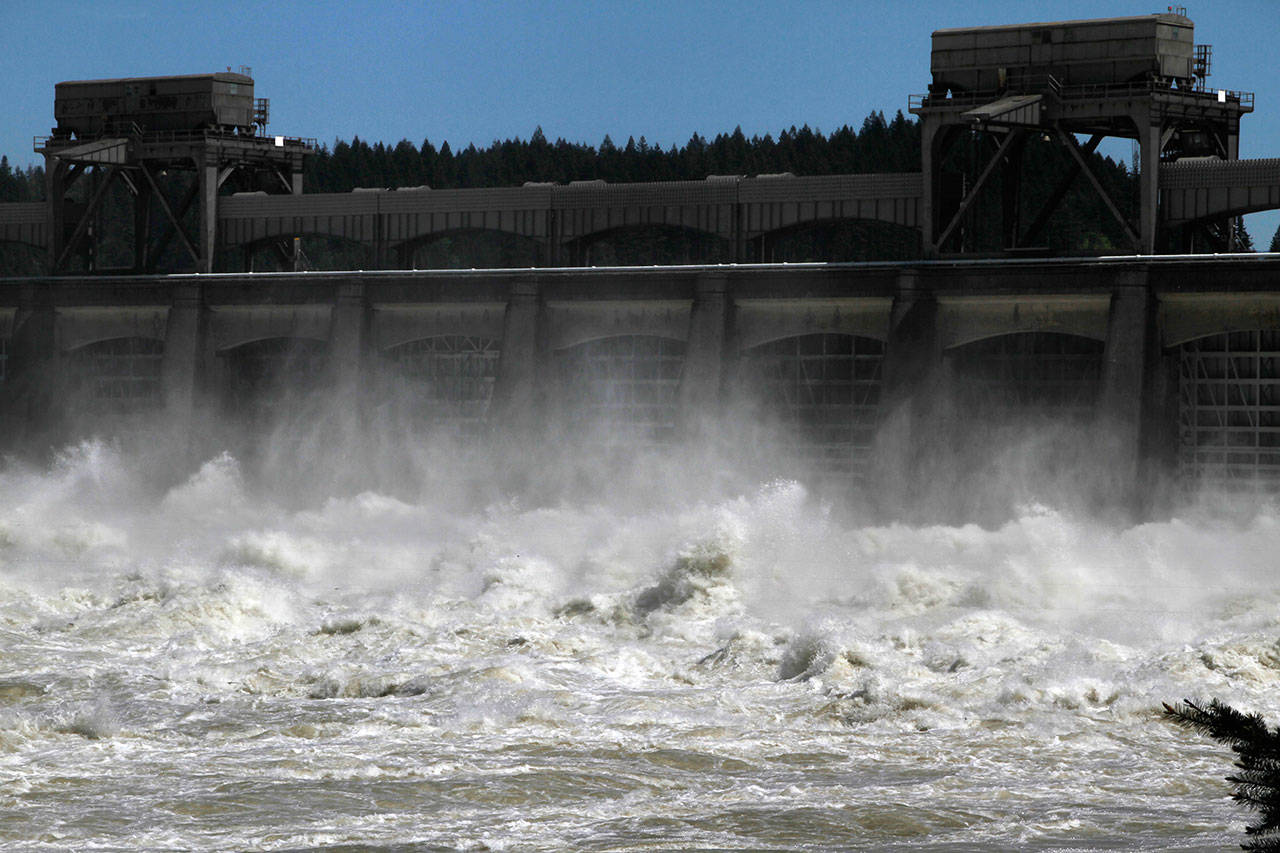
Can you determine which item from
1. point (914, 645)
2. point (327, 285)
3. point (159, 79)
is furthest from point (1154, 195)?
point (159, 79)

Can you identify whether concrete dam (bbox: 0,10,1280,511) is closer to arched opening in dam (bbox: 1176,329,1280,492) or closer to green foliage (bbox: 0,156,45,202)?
arched opening in dam (bbox: 1176,329,1280,492)

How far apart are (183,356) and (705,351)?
1831cm

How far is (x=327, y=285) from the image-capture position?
51750mm

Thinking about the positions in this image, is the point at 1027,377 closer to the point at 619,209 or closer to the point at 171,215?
the point at 619,209

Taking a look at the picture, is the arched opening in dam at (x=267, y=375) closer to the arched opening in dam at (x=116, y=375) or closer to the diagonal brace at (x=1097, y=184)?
the arched opening in dam at (x=116, y=375)

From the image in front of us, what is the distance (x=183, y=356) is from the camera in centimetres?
5344

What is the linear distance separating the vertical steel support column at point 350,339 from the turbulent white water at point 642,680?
284 inches

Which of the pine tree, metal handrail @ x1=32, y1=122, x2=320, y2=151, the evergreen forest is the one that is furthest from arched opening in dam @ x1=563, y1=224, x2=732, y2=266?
the pine tree

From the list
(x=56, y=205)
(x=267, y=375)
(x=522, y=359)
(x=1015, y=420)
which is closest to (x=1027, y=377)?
(x=1015, y=420)

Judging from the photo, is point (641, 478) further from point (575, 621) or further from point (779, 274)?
point (575, 621)

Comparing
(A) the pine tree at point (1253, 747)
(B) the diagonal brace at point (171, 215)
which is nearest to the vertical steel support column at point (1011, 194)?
(B) the diagonal brace at point (171, 215)

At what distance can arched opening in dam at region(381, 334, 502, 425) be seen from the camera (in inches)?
1986

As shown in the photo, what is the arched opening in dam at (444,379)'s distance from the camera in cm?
5044

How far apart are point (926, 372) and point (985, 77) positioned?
8041 mm
